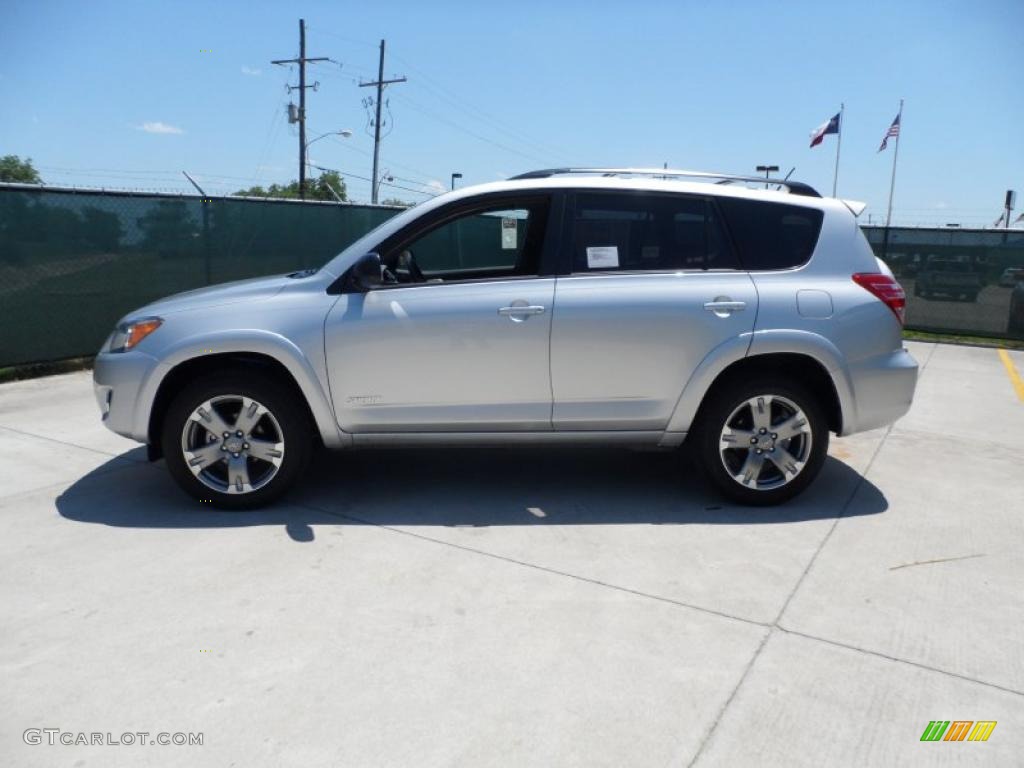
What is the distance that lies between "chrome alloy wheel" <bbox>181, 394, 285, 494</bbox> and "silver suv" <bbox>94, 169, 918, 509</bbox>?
0.04ft

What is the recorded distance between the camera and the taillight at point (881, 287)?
14.1ft

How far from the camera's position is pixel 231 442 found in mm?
4199

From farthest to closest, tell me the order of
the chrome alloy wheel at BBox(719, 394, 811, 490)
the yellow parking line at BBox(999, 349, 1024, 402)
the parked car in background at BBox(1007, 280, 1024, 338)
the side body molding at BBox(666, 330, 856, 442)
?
the parked car in background at BBox(1007, 280, 1024, 338) → the yellow parking line at BBox(999, 349, 1024, 402) → the chrome alloy wheel at BBox(719, 394, 811, 490) → the side body molding at BBox(666, 330, 856, 442)

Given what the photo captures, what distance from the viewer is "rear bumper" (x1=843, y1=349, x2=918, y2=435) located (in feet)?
14.0

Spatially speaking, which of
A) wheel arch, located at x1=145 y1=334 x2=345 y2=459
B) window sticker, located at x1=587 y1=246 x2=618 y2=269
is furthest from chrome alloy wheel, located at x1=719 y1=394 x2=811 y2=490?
wheel arch, located at x1=145 y1=334 x2=345 y2=459

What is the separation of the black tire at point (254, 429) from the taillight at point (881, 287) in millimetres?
3181

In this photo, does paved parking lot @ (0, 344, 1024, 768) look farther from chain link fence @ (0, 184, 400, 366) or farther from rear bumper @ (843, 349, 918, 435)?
chain link fence @ (0, 184, 400, 366)

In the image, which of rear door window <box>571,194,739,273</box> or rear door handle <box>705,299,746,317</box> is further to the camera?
rear door window <box>571,194,739,273</box>

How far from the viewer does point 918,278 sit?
41.7ft

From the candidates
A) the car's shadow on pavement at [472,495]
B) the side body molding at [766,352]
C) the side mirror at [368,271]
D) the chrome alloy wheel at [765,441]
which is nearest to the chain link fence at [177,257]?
the car's shadow on pavement at [472,495]

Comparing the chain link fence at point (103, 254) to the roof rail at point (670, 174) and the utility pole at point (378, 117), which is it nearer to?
the roof rail at point (670, 174)

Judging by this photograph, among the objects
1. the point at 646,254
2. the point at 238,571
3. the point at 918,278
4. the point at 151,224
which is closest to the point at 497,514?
the point at 238,571

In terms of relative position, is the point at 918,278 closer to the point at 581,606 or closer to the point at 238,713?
the point at 581,606

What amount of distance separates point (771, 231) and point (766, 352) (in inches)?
28.1
